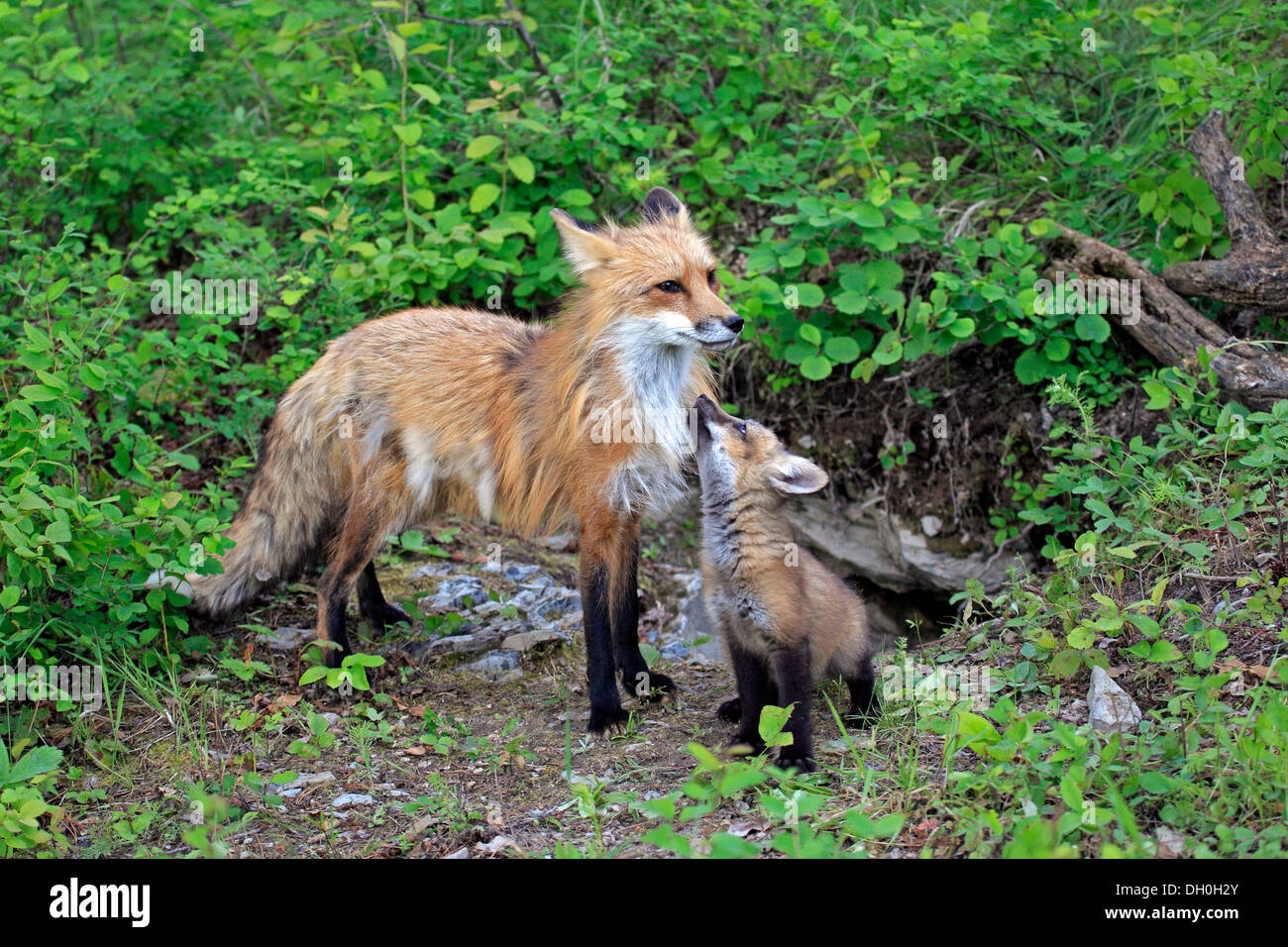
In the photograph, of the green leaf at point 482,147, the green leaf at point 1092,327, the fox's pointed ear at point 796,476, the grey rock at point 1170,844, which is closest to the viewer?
the grey rock at point 1170,844

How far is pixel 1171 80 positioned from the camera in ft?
18.2

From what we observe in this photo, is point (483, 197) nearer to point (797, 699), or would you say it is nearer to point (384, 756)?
point (384, 756)

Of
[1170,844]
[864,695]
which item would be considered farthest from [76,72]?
[1170,844]

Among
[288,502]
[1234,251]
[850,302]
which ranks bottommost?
[288,502]

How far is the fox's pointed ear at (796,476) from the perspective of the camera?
3.92 meters

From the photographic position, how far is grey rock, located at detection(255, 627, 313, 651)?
5195mm

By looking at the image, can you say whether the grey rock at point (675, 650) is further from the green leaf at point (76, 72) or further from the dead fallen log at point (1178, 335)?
the green leaf at point (76, 72)

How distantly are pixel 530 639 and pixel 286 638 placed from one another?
1.28 meters

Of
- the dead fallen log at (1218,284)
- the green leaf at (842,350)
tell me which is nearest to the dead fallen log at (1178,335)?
the dead fallen log at (1218,284)

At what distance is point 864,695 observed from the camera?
14.0 ft

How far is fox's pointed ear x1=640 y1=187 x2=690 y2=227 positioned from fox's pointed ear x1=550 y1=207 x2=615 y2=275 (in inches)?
16.4

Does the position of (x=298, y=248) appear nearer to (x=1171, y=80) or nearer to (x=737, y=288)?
(x=737, y=288)

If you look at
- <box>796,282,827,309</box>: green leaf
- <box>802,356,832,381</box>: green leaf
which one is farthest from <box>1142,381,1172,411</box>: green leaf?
<box>796,282,827,309</box>: green leaf

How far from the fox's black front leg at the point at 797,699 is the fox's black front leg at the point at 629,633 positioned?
3.38 feet
